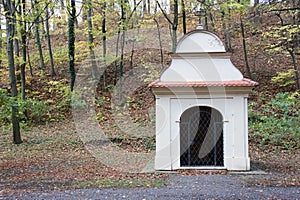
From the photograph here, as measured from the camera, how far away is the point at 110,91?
18.5 meters

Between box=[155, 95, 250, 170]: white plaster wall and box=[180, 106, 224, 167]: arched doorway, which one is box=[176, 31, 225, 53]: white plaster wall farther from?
box=[180, 106, 224, 167]: arched doorway

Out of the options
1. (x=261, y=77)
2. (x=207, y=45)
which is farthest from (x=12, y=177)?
(x=261, y=77)

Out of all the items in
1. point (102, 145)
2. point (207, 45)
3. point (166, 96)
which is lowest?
point (102, 145)

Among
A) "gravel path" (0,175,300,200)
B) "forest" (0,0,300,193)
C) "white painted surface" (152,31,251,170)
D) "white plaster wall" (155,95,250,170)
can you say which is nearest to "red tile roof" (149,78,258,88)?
"white painted surface" (152,31,251,170)

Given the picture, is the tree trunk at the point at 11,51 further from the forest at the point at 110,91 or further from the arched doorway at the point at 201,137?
the arched doorway at the point at 201,137

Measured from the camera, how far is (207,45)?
27.5 feet

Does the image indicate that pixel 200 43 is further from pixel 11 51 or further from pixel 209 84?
pixel 11 51

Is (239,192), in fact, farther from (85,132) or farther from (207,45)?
(85,132)

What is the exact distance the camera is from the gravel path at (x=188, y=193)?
570cm

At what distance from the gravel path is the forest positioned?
1.76ft

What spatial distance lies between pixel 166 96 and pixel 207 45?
180cm

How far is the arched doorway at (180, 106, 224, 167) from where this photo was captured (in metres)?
8.69

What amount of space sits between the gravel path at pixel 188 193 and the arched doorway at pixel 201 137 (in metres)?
2.04

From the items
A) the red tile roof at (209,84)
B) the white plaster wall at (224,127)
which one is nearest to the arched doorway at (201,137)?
the white plaster wall at (224,127)
